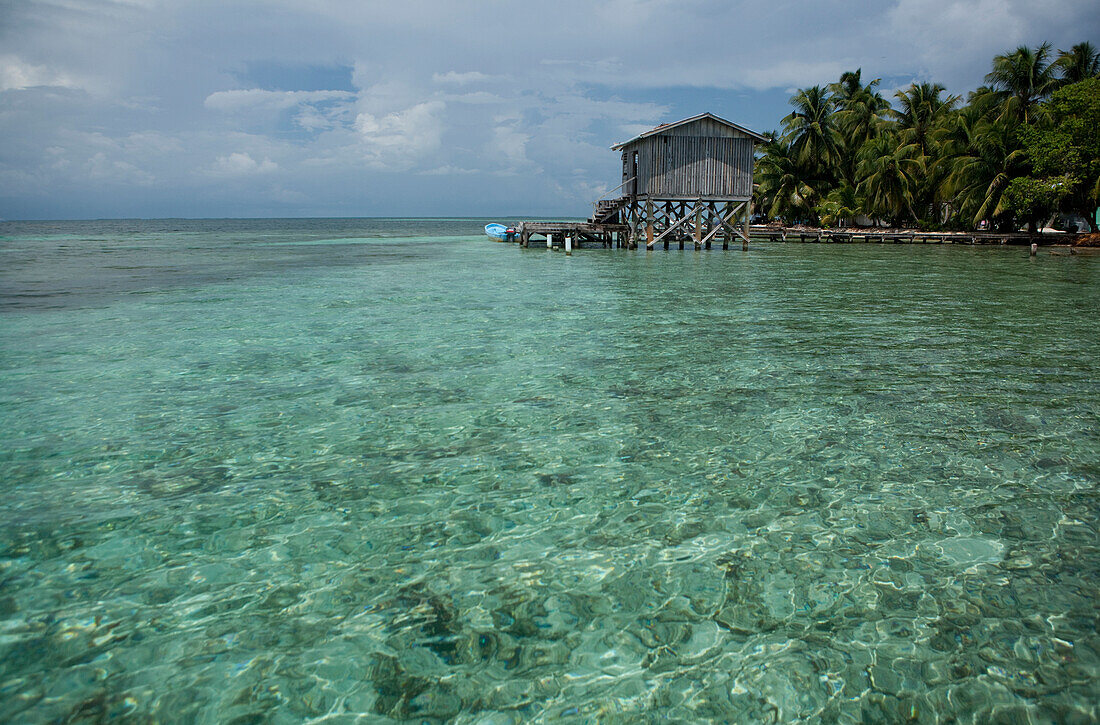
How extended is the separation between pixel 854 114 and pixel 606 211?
21064 mm

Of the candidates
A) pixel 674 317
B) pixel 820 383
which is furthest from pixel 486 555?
pixel 674 317

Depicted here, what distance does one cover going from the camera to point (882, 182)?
41375 millimetres

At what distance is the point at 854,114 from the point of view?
148 ft

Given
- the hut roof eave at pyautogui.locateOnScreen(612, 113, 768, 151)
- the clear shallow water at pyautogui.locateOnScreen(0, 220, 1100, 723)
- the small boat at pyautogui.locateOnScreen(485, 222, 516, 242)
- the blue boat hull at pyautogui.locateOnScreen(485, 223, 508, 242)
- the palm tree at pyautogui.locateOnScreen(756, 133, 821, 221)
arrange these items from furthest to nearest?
1. the blue boat hull at pyautogui.locateOnScreen(485, 223, 508, 242)
2. the palm tree at pyautogui.locateOnScreen(756, 133, 821, 221)
3. the small boat at pyautogui.locateOnScreen(485, 222, 516, 242)
4. the hut roof eave at pyautogui.locateOnScreen(612, 113, 768, 151)
5. the clear shallow water at pyautogui.locateOnScreen(0, 220, 1100, 723)

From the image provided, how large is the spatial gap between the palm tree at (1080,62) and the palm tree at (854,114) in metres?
11.1

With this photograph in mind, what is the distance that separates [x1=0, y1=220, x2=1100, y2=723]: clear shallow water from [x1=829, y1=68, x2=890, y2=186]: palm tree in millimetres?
41934

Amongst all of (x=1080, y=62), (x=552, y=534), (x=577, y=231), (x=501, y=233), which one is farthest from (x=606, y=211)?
(x=552, y=534)

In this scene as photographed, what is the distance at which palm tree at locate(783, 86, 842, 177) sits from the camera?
45594mm

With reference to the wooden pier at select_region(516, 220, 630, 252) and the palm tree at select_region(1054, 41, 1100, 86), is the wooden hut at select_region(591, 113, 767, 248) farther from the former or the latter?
the palm tree at select_region(1054, 41, 1100, 86)

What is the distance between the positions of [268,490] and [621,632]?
9.14ft

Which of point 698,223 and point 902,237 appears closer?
point 698,223

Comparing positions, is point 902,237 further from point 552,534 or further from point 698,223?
point 552,534

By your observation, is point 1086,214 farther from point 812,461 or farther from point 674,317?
point 812,461

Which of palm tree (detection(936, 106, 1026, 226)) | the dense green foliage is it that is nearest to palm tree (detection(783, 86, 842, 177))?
the dense green foliage
